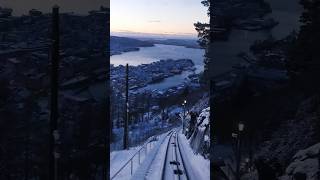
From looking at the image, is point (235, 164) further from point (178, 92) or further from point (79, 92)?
point (79, 92)

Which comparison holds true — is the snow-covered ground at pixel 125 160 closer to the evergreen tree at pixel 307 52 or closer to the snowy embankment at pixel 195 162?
the snowy embankment at pixel 195 162

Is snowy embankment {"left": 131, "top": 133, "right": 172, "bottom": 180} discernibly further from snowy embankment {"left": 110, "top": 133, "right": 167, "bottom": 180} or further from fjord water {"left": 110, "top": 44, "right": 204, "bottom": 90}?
fjord water {"left": 110, "top": 44, "right": 204, "bottom": 90}

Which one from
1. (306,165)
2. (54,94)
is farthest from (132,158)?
(306,165)

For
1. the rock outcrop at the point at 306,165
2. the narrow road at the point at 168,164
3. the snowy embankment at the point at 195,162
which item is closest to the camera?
the rock outcrop at the point at 306,165

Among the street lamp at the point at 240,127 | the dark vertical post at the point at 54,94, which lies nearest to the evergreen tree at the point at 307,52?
the street lamp at the point at 240,127

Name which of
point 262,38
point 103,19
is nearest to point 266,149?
point 262,38

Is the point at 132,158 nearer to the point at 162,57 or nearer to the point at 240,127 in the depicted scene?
the point at 162,57
